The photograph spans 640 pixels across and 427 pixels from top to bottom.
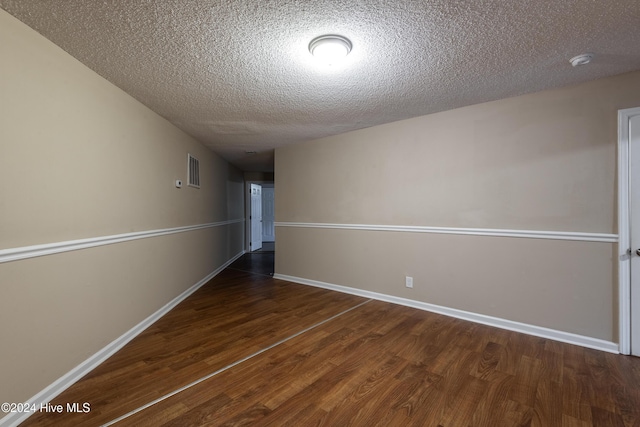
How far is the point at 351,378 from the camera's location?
1854mm

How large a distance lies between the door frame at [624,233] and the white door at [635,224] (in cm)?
2

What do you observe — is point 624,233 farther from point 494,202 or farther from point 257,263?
point 257,263

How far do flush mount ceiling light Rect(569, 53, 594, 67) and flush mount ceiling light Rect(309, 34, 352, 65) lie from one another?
5.28 ft

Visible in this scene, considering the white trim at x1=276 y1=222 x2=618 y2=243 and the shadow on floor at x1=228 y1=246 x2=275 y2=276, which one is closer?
the white trim at x1=276 y1=222 x2=618 y2=243

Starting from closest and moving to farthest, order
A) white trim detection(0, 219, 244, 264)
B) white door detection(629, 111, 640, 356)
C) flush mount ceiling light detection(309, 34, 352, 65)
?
white trim detection(0, 219, 244, 264) → flush mount ceiling light detection(309, 34, 352, 65) → white door detection(629, 111, 640, 356)

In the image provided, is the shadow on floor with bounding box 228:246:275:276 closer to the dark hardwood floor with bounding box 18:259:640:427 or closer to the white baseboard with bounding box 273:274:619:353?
the white baseboard with bounding box 273:274:619:353

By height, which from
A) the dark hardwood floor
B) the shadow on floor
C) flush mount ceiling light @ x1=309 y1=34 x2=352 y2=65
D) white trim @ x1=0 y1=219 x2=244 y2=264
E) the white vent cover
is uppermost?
flush mount ceiling light @ x1=309 y1=34 x2=352 y2=65

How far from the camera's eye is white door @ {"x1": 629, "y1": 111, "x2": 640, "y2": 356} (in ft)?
6.91

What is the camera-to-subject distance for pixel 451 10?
1.46 m

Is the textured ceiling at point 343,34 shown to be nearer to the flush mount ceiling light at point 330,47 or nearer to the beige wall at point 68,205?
the flush mount ceiling light at point 330,47

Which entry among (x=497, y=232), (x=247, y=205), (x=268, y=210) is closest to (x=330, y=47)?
(x=497, y=232)

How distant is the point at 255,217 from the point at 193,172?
384cm

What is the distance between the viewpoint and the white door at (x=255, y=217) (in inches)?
292

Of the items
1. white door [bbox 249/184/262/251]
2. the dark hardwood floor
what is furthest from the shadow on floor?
the dark hardwood floor
